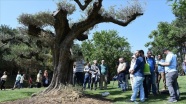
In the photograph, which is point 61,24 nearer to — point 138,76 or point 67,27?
point 67,27

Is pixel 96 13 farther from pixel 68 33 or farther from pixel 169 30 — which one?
pixel 169 30

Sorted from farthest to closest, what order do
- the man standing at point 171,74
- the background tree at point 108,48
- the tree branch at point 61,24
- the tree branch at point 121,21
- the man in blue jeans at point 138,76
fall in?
the background tree at point 108,48, the tree branch at point 121,21, the tree branch at point 61,24, the man in blue jeans at point 138,76, the man standing at point 171,74

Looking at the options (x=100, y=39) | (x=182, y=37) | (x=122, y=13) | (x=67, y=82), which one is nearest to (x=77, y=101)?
(x=67, y=82)

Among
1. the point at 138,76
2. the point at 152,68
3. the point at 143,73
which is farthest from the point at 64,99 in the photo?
the point at 152,68

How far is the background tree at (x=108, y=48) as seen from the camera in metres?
59.5

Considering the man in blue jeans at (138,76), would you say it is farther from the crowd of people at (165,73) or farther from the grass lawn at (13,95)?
the grass lawn at (13,95)

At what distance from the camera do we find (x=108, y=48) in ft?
202

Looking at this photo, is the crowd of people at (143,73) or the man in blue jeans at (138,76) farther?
the man in blue jeans at (138,76)

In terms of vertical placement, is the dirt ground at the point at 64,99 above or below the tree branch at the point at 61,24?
below

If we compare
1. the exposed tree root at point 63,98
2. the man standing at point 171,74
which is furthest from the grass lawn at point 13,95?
the man standing at point 171,74

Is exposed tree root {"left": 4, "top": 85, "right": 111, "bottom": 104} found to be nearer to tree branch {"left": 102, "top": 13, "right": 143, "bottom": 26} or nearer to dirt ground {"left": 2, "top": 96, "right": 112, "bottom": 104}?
dirt ground {"left": 2, "top": 96, "right": 112, "bottom": 104}

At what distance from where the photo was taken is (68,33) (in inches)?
551

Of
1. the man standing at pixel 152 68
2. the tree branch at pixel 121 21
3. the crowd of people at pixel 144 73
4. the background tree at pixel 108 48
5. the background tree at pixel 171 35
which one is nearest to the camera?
the crowd of people at pixel 144 73

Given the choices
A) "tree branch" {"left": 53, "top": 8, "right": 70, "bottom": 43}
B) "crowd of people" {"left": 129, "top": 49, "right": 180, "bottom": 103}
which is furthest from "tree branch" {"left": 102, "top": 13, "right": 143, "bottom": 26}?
"crowd of people" {"left": 129, "top": 49, "right": 180, "bottom": 103}
